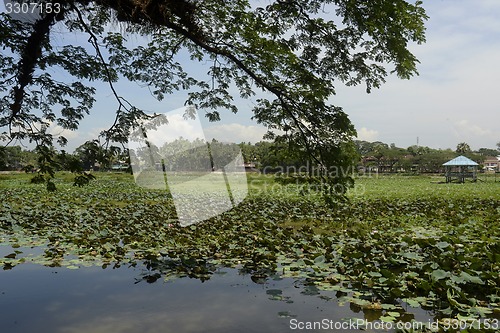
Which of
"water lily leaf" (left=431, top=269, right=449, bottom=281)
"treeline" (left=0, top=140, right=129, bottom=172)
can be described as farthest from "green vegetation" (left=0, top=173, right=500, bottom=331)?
"treeline" (left=0, top=140, right=129, bottom=172)

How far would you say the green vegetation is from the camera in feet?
13.3

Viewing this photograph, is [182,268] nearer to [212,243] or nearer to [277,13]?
[212,243]

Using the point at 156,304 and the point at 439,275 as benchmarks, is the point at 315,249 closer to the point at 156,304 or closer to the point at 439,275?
the point at 439,275

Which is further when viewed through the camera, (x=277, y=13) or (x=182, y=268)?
(x=277, y=13)

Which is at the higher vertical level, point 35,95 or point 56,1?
point 56,1

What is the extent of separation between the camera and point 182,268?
5.22m

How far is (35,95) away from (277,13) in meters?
5.06

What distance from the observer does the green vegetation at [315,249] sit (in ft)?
13.3

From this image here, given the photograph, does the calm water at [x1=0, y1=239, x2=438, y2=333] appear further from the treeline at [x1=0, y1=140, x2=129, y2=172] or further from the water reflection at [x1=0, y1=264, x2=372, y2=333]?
the treeline at [x1=0, y1=140, x2=129, y2=172]

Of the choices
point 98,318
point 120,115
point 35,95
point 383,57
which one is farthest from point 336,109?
point 35,95

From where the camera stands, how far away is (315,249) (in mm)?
6184

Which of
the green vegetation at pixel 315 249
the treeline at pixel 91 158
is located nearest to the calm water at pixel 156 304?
the green vegetation at pixel 315 249

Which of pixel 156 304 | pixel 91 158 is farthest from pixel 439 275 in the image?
pixel 91 158

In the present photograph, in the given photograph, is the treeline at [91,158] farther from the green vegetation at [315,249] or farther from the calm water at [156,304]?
the calm water at [156,304]
